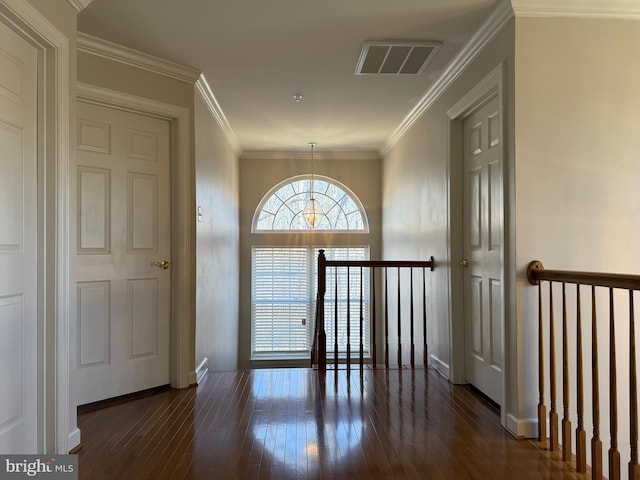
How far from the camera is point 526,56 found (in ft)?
8.04

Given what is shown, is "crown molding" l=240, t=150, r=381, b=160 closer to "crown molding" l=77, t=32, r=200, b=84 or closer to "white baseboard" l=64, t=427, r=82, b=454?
"crown molding" l=77, t=32, r=200, b=84

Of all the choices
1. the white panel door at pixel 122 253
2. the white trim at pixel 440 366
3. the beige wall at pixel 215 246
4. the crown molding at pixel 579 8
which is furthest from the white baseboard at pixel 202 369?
the crown molding at pixel 579 8

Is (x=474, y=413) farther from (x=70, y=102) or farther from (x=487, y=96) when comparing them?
(x=70, y=102)

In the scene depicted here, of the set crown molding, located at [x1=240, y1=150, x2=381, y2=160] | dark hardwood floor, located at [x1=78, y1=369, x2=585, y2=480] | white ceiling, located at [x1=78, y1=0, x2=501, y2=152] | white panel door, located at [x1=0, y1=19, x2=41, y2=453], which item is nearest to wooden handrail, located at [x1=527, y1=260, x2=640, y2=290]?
dark hardwood floor, located at [x1=78, y1=369, x2=585, y2=480]

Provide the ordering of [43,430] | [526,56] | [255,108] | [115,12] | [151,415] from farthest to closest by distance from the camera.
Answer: [255,108], [151,415], [115,12], [526,56], [43,430]

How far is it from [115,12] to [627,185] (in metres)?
2.99

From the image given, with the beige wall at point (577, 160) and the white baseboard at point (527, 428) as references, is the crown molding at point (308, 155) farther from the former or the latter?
the white baseboard at point (527, 428)

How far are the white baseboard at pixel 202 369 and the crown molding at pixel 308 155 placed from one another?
11.2ft

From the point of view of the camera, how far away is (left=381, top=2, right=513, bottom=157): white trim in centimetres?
257

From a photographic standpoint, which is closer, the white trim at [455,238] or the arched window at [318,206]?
the white trim at [455,238]

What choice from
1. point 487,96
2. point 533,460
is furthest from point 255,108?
point 533,460

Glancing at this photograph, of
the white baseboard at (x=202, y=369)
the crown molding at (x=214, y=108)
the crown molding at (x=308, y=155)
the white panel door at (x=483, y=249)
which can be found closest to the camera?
the white panel door at (x=483, y=249)

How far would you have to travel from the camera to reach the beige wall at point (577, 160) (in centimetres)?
245

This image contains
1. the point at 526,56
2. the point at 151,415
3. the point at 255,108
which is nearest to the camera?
the point at 526,56
